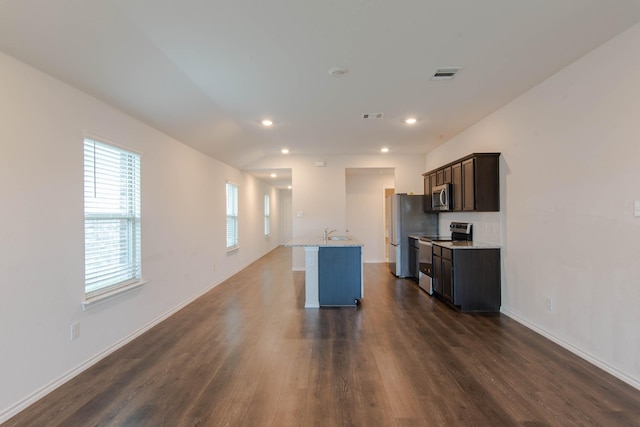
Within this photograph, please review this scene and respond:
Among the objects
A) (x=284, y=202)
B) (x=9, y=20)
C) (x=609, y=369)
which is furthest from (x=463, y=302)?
(x=284, y=202)

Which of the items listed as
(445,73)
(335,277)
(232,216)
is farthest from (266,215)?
(445,73)

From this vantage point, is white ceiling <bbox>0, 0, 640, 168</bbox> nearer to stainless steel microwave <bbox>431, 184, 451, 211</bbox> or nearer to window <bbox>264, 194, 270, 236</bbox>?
stainless steel microwave <bbox>431, 184, 451, 211</bbox>

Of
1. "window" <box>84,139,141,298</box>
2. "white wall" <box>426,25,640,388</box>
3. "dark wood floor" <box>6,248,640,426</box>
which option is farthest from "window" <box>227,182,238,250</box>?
"white wall" <box>426,25,640,388</box>

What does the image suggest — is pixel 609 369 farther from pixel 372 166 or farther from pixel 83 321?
pixel 372 166

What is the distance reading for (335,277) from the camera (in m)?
4.25

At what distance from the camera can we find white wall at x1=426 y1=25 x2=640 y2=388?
226 cm

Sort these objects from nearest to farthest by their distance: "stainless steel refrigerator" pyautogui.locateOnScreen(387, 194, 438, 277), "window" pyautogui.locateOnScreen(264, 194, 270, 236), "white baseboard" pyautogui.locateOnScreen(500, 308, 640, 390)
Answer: "white baseboard" pyautogui.locateOnScreen(500, 308, 640, 390) → "stainless steel refrigerator" pyautogui.locateOnScreen(387, 194, 438, 277) → "window" pyautogui.locateOnScreen(264, 194, 270, 236)

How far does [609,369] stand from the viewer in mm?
2379

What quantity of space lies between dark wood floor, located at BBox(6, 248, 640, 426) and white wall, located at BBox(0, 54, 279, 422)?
0.68 feet

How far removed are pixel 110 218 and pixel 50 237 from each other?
70 cm

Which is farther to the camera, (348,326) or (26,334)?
(348,326)

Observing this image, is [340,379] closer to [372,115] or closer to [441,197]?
[372,115]

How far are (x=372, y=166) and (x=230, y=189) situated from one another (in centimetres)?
323

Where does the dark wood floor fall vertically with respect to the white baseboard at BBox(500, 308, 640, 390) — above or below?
below
